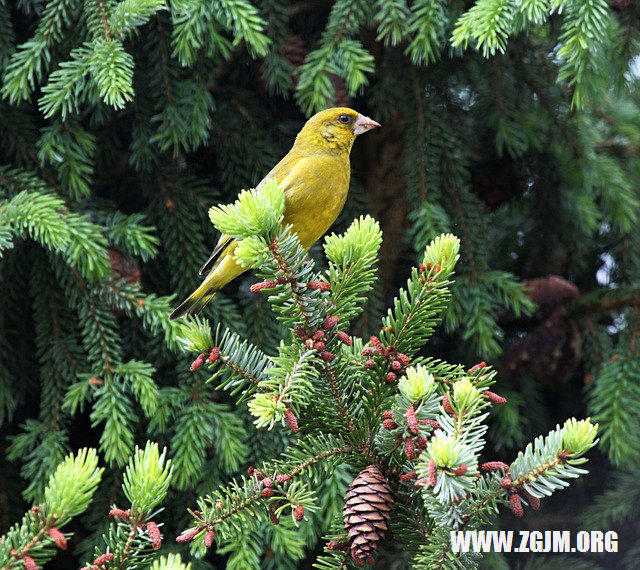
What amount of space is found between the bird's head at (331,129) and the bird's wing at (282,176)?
0.06 metres

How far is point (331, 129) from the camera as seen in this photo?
210 cm

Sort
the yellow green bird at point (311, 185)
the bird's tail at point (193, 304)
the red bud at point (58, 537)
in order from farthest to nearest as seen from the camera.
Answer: the yellow green bird at point (311, 185) < the bird's tail at point (193, 304) < the red bud at point (58, 537)

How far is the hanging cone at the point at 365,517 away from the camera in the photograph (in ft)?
3.45

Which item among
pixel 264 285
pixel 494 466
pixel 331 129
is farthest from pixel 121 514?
pixel 331 129

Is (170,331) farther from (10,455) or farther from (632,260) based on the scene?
(632,260)

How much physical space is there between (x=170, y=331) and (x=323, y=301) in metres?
0.71

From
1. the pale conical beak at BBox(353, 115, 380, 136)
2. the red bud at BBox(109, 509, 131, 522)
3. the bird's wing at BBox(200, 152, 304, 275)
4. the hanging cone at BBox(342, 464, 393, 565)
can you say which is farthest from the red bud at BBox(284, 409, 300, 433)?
the pale conical beak at BBox(353, 115, 380, 136)

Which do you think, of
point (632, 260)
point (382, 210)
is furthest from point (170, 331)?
point (632, 260)

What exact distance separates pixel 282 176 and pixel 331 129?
200 millimetres

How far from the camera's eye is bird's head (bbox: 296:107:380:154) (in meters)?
2.06

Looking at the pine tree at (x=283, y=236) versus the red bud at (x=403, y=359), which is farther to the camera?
the pine tree at (x=283, y=236)

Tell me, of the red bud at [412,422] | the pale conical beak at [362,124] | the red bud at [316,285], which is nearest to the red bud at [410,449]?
the red bud at [412,422]

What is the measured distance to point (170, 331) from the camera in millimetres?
1775

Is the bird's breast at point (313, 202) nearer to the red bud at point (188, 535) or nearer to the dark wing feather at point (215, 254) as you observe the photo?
the dark wing feather at point (215, 254)
